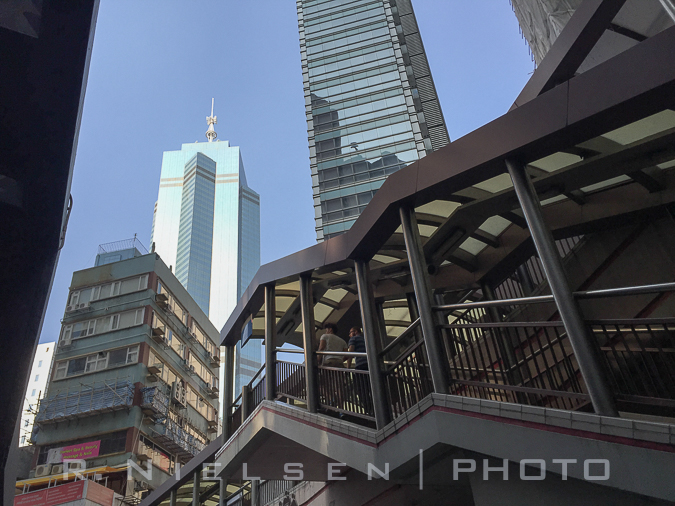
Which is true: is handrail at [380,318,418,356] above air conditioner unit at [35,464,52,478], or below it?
below

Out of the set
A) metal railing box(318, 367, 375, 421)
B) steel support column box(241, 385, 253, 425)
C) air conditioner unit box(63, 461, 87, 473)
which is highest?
air conditioner unit box(63, 461, 87, 473)

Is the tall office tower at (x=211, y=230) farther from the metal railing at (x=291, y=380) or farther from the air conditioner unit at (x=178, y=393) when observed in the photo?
the metal railing at (x=291, y=380)

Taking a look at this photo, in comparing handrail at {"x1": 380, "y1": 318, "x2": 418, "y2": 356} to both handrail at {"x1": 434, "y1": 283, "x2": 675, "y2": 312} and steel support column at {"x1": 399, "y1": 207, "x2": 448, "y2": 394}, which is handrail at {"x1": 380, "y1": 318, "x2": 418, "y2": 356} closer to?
steel support column at {"x1": 399, "y1": 207, "x2": 448, "y2": 394}

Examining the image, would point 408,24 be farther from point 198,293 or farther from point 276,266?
point 198,293

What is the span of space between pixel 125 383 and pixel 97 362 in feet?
13.4

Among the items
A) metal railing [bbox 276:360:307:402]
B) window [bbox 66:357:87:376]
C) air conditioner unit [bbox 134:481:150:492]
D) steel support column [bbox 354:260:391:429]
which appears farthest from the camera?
window [bbox 66:357:87:376]

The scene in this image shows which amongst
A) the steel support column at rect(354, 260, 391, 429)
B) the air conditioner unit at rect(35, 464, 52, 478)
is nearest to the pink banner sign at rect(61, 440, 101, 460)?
the air conditioner unit at rect(35, 464, 52, 478)

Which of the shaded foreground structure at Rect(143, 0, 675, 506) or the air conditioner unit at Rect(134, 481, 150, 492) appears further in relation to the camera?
the air conditioner unit at Rect(134, 481, 150, 492)

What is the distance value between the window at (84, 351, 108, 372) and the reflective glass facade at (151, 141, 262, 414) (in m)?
107

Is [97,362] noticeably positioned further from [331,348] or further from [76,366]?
[331,348]

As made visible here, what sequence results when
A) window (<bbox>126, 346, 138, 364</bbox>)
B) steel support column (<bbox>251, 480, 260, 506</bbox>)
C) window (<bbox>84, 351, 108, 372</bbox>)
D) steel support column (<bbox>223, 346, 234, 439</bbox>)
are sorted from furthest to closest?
window (<bbox>84, 351, 108, 372</bbox>) < window (<bbox>126, 346, 138, 364</bbox>) < steel support column (<bbox>251, 480, 260, 506</bbox>) < steel support column (<bbox>223, 346, 234, 439</bbox>)

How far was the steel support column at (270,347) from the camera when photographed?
31.1 ft

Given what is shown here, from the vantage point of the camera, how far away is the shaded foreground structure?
4465mm

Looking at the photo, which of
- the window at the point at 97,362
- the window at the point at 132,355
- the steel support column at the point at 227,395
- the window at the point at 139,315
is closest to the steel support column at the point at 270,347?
the steel support column at the point at 227,395
